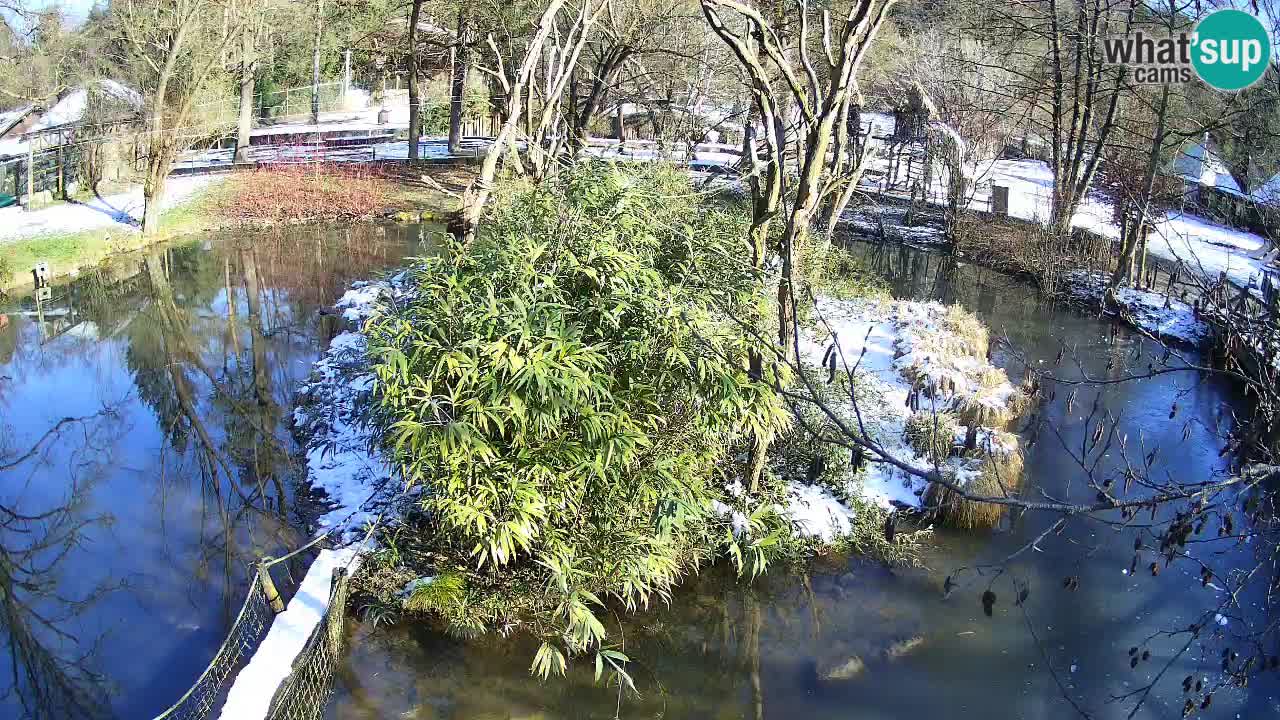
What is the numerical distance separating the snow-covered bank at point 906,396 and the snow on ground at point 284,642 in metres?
3.54

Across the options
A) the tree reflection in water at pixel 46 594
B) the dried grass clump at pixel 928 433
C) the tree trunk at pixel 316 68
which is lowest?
the tree reflection in water at pixel 46 594

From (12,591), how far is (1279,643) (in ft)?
28.8

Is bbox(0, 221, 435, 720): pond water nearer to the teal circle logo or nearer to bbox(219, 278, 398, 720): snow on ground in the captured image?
bbox(219, 278, 398, 720): snow on ground

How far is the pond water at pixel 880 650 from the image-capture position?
589cm

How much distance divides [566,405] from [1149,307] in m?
11.1

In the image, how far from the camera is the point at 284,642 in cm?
543

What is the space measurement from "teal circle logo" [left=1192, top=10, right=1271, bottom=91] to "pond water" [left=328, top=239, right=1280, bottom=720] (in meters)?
1.91

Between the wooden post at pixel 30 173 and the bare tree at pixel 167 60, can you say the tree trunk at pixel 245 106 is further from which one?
the wooden post at pixel 30 173

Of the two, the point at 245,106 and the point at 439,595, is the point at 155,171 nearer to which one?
the point at 245,106

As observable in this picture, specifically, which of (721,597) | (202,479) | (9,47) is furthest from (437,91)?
(721,597)

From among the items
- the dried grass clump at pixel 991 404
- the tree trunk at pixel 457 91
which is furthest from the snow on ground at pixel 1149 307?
the tree trunk at pixel 457 91

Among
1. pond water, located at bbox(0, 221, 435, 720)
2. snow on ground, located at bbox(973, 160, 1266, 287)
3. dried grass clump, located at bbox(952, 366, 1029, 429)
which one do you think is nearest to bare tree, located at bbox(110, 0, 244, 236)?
pond water, located at bbox(0, 221, 435, 720)

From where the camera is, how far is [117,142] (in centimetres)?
1867

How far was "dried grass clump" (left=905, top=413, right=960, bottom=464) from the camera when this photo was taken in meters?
8.36
